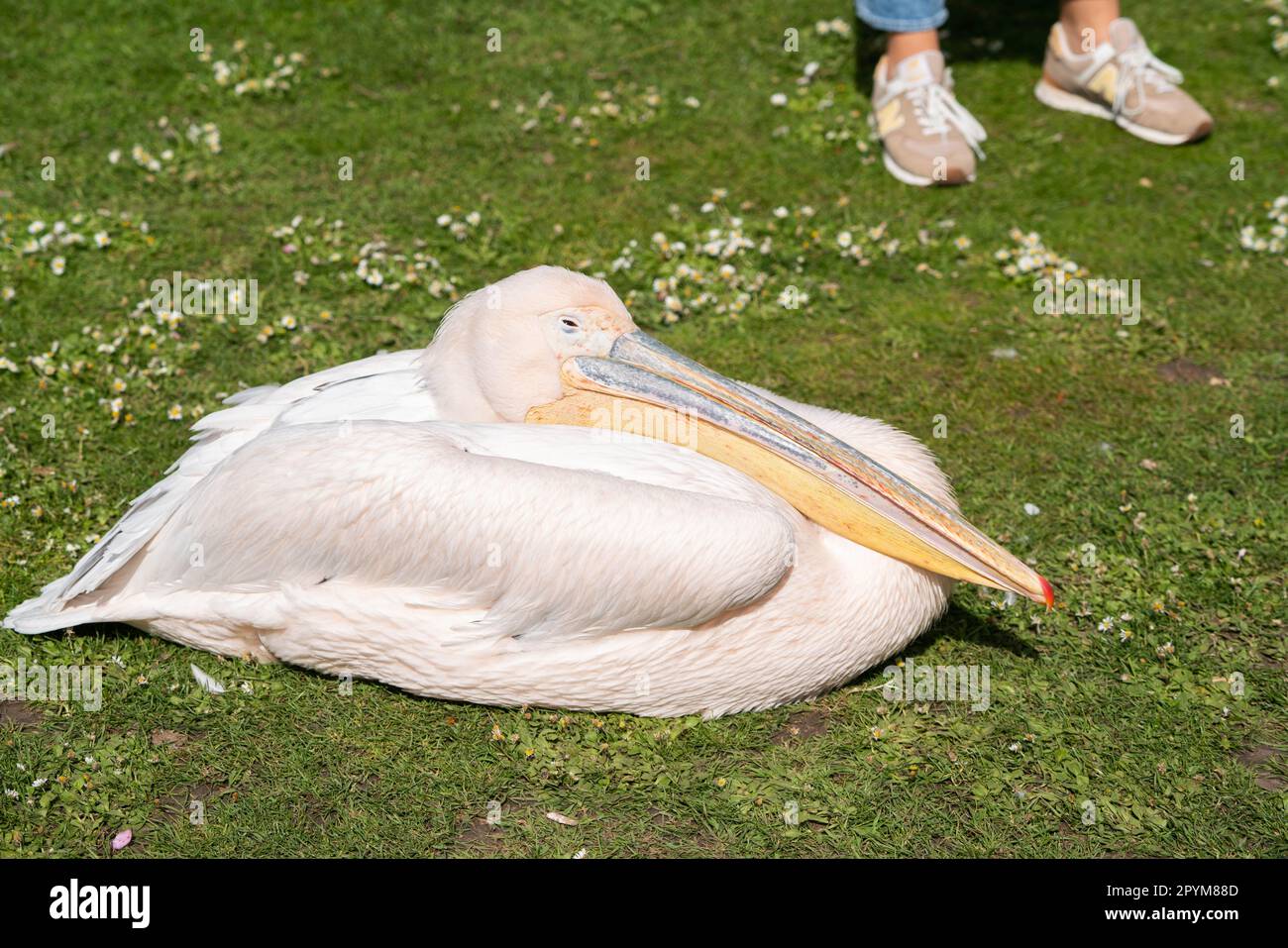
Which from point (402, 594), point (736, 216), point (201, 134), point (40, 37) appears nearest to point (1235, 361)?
point (736, 216)

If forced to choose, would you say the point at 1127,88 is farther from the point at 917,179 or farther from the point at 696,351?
the point at 696,351

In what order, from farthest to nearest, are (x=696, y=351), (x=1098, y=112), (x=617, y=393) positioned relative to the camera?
(x=1098, y=112) < (x=696, y=351) < (x=617, y=393)

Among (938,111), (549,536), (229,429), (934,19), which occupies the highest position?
(934,19)

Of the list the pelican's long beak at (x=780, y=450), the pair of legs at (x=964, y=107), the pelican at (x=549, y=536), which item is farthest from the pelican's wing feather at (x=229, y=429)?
the pair of legs at (x=964, y=107)

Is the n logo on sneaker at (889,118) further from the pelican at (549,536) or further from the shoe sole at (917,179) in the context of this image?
the pelican at (549,536)

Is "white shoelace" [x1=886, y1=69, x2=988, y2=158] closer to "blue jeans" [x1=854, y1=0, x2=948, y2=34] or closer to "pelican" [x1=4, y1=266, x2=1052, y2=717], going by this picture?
"blue jeans" [x1=854, y1=0, x2=948, y2=34]

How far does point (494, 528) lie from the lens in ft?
11.0

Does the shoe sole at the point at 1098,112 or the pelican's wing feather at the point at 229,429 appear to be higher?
the shoe sole at the point at 1098,112

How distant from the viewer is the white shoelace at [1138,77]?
668 centimetres

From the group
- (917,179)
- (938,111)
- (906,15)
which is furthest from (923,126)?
(906,15)

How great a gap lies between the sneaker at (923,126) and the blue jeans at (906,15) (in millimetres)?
147

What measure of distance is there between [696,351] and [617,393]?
1.55m

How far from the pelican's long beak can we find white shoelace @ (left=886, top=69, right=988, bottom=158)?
3.14 metres

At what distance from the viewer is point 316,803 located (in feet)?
11.4
